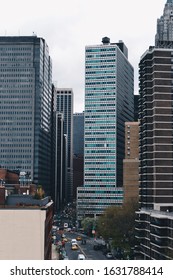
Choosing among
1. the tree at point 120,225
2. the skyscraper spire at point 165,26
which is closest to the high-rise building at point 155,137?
the tree at point 120,225

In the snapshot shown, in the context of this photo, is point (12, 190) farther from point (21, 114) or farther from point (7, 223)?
point (21, 114)

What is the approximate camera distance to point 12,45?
196375 mm

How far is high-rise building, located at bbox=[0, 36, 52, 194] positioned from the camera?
19088 centimetres

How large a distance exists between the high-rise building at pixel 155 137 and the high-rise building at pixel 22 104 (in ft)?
309

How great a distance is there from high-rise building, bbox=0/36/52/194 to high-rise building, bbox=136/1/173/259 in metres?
94.3

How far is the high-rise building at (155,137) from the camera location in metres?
93.5

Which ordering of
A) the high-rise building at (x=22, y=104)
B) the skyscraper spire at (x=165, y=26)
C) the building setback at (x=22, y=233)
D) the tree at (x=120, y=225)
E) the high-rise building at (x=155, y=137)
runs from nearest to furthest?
Result: the building setback at (x=22, y=233) → the high-rise building at (x=155, y=137) → the tree at (x=120, y=225) → the skyscraper spire at (x=165, y=26) → the high-rise building at (x=22, y=104)

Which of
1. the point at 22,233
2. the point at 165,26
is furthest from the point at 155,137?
the point at 165,26

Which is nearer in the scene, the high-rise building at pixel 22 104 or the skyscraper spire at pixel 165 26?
the skyscraper spire at pixel 165 26

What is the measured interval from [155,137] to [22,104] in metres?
107

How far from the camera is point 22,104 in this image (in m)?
194

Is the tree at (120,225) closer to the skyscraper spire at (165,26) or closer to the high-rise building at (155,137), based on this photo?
the high-rise building at (155,137)

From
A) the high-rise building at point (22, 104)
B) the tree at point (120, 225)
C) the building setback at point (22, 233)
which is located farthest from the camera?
the high-rise building at point (22, 104)

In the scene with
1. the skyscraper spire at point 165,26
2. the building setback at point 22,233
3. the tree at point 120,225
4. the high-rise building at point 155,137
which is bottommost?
the tree at point 120,225
